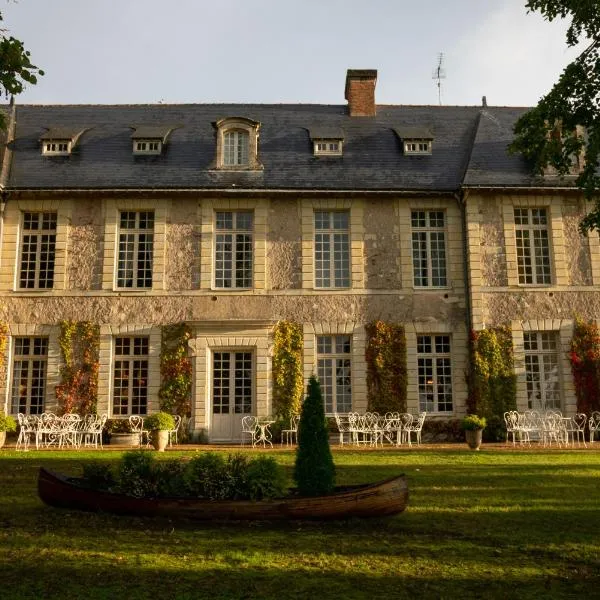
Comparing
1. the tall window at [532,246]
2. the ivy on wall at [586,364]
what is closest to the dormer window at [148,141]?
the tall window at [532,246]

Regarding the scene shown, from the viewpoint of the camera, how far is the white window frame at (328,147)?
58.4 ft

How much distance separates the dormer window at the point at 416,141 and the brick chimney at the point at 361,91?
81.9 inches

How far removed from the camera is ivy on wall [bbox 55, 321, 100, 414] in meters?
15.8

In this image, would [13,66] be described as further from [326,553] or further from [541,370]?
[541,370]

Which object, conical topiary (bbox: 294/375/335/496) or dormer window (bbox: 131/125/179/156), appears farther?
dormer window (bbox: 131/125/179/156)

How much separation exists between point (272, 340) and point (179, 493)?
9.11 m

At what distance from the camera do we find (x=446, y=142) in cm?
1869

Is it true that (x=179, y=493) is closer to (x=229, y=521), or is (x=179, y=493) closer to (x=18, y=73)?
(x=229, y=521)

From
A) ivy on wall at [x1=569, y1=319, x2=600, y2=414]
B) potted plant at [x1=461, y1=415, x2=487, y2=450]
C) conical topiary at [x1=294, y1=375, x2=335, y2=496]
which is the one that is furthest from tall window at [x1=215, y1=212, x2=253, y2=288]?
conical topiary at [x1=294, y1=375, x2=335, y2=496]

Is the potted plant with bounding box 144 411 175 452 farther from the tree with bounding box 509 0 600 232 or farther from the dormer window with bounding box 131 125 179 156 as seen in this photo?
the tree with bounding box 509 0 600 232

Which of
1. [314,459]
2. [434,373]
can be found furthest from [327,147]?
[314,459]

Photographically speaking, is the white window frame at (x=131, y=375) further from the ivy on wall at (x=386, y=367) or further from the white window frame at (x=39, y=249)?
the ivy on wall at (x=386, y=367)

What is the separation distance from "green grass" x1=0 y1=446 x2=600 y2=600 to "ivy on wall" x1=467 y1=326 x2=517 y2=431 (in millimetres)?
7163

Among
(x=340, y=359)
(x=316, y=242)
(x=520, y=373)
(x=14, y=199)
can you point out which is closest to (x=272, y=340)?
(x=340, y=359)
